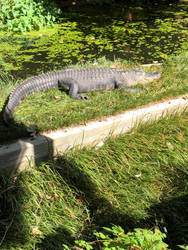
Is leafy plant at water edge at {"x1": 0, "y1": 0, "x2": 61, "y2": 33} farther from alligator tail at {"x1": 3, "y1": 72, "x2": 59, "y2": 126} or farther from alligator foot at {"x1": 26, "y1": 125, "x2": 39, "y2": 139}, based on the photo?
alligator foot at {"x1": 26, "y1": 125, "x2": 39, "y2": 139}

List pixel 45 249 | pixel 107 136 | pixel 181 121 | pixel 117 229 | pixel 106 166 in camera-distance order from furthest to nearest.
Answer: pixel 181 121 < pixel 107 136 < pixel 106 166 < pixel 45 249 < pixel 117 229

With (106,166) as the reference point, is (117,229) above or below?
above

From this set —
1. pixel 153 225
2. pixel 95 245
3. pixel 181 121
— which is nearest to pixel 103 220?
pixel 95 245

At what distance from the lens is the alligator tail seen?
357 cm

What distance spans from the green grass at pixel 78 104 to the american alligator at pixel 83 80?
12 centimetres

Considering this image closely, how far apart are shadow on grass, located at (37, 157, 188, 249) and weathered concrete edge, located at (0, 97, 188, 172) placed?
0.24 m

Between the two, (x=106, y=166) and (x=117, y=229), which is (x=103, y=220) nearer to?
(x=106, y=166)

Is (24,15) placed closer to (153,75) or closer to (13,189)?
(153,75)

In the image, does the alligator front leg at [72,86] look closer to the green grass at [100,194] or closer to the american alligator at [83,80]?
the american alligator at [83,80]

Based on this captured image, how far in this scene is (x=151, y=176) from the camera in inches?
136

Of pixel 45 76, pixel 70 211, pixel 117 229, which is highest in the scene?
pixel 45 76

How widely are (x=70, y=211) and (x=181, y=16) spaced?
8748 mm

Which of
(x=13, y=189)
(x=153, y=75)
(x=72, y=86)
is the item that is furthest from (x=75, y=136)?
(x=153, y=75)

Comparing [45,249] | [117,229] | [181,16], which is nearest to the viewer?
[117,229]
